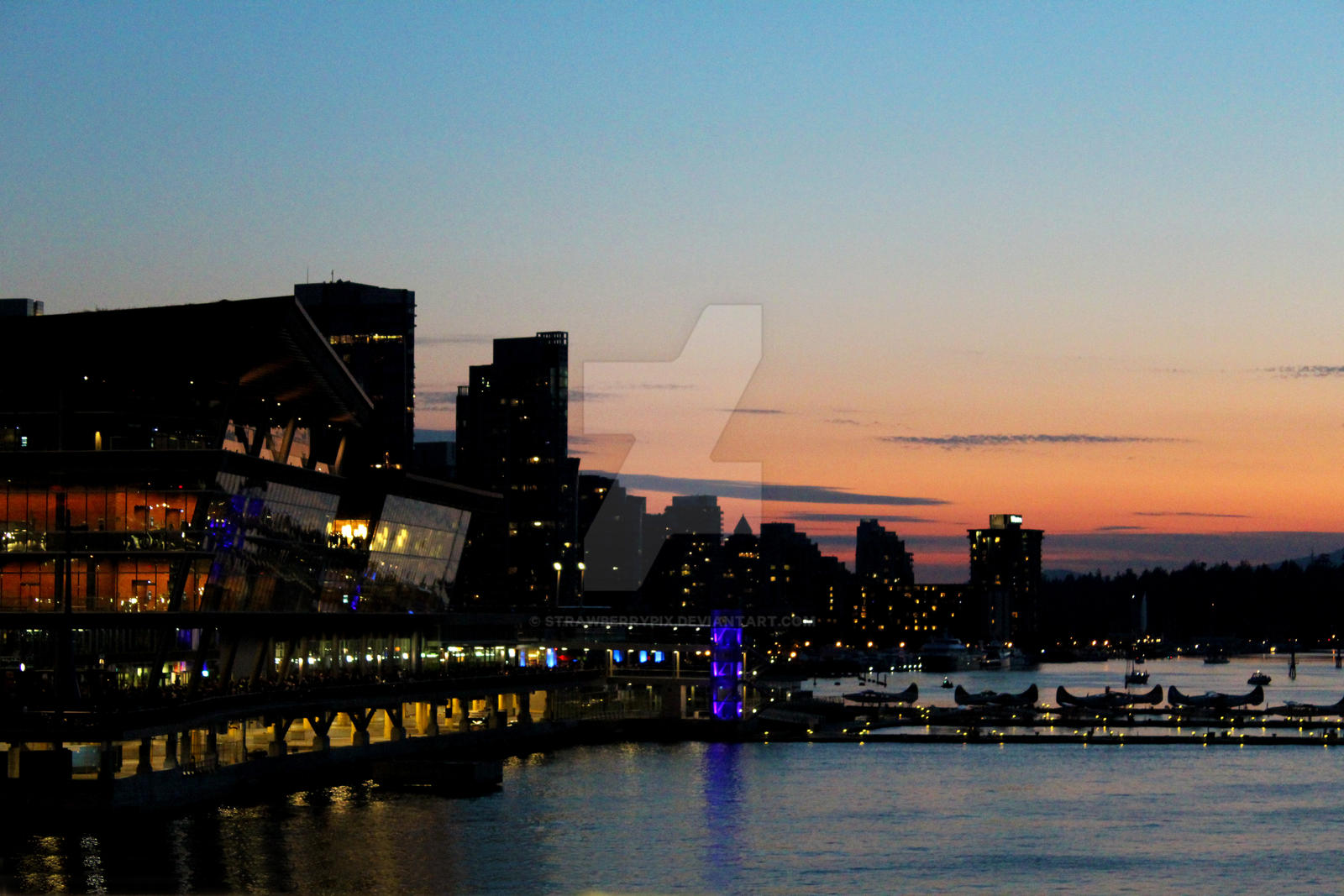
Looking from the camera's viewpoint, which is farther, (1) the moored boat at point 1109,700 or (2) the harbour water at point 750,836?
(1) the moored boat at point 1109,700

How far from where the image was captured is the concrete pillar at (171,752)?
7062cm

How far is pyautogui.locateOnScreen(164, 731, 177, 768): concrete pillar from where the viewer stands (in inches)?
2781

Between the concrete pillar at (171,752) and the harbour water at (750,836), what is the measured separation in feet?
8.52

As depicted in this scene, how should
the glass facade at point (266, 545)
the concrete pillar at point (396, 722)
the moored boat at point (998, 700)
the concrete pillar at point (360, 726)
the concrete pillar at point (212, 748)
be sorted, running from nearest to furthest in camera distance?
the concrete pillar at point (212, 748) → the glass facade at point (266, 545) → the concrete pillar at point (360, 726) → the concrete pillar at point (396, 722) → the moored boat at point (998, 700)

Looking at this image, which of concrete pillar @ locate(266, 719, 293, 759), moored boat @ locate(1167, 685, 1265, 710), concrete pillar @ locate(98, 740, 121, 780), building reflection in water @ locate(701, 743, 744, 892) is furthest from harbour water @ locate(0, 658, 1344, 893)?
moored boat @ locate(1167, 685, 1265, 710)

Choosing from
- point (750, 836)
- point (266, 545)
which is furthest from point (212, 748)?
point (750, 836)

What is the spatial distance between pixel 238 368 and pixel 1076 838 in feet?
133

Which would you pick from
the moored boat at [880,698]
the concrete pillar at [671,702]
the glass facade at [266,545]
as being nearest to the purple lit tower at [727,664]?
the concrete pillar at [671,702]

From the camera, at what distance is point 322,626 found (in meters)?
92.9

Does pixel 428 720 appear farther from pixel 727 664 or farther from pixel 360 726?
pixel 727 664

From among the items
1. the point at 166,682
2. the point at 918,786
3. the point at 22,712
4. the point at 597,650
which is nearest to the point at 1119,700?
the point at 597,650

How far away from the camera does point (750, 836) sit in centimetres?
7112

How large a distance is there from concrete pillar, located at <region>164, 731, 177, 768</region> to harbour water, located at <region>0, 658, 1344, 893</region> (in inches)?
102

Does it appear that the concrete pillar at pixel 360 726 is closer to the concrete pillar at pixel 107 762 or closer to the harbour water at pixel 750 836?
the harbour water at pixel 750 836
